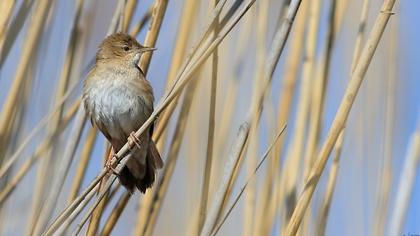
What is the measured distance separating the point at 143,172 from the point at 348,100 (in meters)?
0.92

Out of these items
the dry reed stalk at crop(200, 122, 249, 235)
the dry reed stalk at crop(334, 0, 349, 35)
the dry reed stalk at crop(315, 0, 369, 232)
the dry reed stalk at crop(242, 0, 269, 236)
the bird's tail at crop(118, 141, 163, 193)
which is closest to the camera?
the dry reed stalk at crop(200, 122, 249, 235)

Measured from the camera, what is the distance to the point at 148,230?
1.83m

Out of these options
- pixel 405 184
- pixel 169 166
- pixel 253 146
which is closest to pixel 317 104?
pixel 253 146

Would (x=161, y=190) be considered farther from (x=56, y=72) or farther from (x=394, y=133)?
(x=394, y=133)

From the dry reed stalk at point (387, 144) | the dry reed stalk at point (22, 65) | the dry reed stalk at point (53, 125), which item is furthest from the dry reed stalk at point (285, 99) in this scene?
the dry reed stalk at point (22, 65)

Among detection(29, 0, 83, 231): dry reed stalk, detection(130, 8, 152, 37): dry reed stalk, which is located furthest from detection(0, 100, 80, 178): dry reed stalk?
detection(130, 8, 152, 37): dry reed stalk

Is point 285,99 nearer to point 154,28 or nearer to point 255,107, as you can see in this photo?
point 255,107

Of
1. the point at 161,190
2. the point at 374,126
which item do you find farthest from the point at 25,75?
the point at 374,126

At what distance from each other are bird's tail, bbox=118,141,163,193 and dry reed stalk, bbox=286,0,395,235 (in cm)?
66

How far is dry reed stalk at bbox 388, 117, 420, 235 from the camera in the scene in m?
1.83

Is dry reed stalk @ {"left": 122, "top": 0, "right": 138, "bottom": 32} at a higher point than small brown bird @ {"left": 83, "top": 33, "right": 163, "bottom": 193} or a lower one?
higher

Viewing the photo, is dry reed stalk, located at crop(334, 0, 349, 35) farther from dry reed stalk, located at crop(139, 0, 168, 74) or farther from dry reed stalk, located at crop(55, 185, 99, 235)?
dry reed stalk, located at crop(55, 185, 99, 235)

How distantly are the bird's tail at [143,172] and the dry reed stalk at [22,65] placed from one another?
465 mm

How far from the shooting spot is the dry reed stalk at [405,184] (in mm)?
1827
